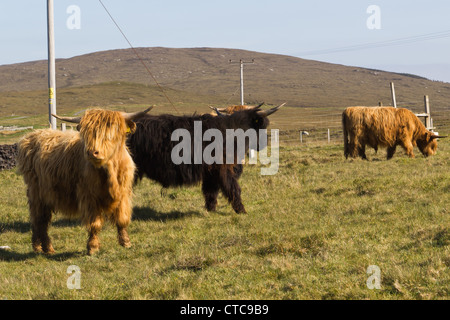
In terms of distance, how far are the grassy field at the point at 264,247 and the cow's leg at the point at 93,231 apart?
184mm

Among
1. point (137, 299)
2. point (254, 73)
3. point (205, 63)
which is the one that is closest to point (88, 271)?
point (137, 299)

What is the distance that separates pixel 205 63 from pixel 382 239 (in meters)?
153

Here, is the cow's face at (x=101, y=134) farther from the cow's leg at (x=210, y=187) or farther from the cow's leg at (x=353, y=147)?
the cow's leg at (x=353, y=147)

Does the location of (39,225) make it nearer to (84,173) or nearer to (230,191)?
(84,173)

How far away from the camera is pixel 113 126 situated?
5.02 metres

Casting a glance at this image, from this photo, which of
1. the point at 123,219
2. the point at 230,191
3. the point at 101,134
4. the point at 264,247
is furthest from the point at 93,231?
the point at 230,191

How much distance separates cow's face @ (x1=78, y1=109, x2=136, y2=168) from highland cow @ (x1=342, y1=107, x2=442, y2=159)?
28.6 ft

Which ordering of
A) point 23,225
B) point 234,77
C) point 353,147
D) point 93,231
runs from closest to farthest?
point 93,231 → point 23,225 → point 353,147 → point 234,77

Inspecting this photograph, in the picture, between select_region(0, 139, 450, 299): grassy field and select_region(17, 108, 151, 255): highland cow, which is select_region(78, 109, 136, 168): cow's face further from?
select_region(0, 139, 450, 299): grassy field

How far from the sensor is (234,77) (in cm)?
13338

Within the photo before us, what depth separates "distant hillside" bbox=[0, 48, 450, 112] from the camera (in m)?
100

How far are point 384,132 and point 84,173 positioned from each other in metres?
9.40

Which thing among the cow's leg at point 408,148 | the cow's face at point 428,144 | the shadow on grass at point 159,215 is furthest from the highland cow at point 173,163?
the cow's face at point 428,144
